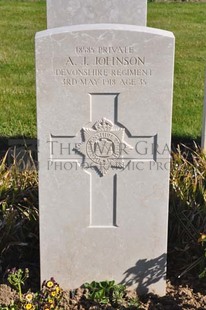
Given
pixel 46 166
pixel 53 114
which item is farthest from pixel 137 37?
pixel 46 166

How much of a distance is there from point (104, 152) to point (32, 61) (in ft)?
20.1

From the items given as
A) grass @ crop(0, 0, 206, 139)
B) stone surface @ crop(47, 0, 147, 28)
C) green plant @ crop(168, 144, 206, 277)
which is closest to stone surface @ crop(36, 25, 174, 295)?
green plant @ crop(168, 144, 206, 277)

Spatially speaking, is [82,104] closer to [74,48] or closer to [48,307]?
[74,48]

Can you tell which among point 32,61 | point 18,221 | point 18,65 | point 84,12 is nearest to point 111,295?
point 18,221

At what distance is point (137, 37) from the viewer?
3.55 meters

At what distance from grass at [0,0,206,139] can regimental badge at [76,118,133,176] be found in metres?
3.08

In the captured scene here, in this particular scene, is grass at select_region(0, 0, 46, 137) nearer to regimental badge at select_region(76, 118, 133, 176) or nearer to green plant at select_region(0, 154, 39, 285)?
green plant at select_region(0, 154, 39, 285)

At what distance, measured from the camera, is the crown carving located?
371 cm

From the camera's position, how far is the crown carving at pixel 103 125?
371 cm

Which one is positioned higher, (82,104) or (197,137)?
(82,104)

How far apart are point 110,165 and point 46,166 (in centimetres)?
39

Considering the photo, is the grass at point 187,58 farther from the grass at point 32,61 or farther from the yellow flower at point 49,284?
the yellow flower at point 49,284

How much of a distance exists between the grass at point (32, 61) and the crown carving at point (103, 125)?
316 cm

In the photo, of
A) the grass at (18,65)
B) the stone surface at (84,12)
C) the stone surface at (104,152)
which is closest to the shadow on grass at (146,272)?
the stone surface at (104,152)
